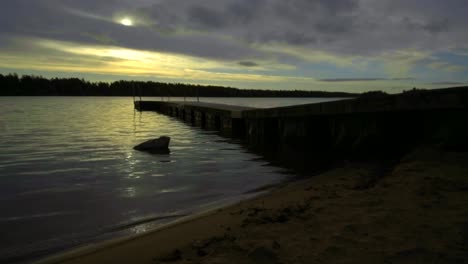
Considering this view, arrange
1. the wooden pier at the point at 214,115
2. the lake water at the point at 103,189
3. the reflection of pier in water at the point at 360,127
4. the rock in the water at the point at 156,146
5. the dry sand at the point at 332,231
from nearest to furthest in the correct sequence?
the dry sand at the point at 332,231 → the lake water at the point at 103,189 → the reflection of pier in water at the point at 360,127 → the rock in the water at the point at 156,146 → the wooden pier at the point at 214,115

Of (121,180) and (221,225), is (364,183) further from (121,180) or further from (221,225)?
(121,180)

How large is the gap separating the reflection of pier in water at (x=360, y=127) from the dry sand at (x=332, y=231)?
90.3 inches

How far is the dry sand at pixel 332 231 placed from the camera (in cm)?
333

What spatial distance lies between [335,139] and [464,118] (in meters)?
5.13

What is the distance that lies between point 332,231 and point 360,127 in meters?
8.07

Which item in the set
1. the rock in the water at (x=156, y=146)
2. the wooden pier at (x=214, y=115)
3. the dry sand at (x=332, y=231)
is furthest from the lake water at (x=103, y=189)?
the wooden pier at (x=214, y=115)

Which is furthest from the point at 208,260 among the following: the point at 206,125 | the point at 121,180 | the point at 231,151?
the point at 206,125

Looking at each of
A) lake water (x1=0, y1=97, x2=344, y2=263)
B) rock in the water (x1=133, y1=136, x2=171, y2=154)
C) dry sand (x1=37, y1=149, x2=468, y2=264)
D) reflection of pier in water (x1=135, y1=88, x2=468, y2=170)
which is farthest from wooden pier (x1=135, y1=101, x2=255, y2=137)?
dry sand (x1=37, y1=149, x2=468, y2=264)

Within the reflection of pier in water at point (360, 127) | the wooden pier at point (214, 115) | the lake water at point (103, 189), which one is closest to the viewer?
the lake water at point (103, 189)

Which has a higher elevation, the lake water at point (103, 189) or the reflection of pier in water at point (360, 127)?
the reflection of pier in water at point (360, 127)

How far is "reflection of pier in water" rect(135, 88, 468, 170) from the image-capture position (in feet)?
27.3

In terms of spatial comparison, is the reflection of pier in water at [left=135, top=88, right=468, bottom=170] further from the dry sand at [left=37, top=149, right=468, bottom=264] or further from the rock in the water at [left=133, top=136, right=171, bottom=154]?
the rock in the water at [left=133, top=136, right=171, bottom=154]

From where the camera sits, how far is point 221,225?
194 inches

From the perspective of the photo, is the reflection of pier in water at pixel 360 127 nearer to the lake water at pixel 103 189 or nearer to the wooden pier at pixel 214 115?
the lake water at pixel 103 189
